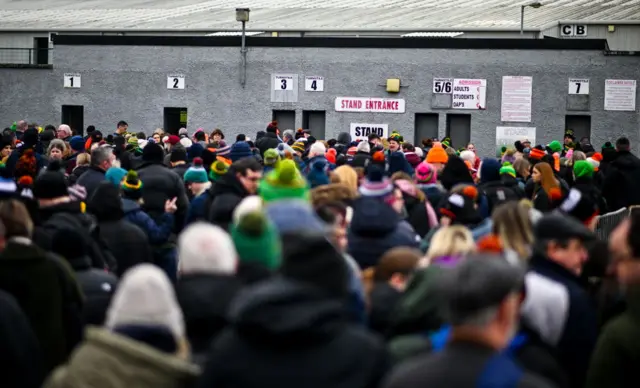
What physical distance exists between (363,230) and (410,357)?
9.43 ft

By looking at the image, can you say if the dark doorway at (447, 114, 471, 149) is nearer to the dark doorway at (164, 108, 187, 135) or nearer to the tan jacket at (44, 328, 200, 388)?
the dark doorway at (164, 108, 187, 135)

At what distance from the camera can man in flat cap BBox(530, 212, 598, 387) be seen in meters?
7.05

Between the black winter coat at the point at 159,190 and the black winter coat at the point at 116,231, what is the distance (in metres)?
2.11

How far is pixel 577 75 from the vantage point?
114 feet

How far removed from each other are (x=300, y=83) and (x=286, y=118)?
103 centimetres

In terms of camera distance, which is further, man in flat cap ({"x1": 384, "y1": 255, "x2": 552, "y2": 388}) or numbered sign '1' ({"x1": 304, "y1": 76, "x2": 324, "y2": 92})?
numbered sign '1' ({"x1": 304, "y1": 76, "x2": 324, "y2": 92})

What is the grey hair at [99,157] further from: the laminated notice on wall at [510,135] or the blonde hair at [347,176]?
the laminated notice on wall at [510,135]

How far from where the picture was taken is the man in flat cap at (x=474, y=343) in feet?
15.4

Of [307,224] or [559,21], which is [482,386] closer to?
[307,224]

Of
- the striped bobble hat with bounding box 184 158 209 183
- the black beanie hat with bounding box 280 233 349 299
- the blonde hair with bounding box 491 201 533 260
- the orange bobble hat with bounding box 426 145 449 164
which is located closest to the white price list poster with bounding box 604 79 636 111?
the orange bobble hat with bounding box 426 145 449 164

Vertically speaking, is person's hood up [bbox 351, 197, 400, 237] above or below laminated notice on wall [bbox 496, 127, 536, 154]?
above

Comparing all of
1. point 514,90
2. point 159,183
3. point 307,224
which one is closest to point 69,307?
point 307,224

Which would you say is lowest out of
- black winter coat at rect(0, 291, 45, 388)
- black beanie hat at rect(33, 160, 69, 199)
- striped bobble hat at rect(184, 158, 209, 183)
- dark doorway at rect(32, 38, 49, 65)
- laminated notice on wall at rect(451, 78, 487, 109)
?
black winter coat at rect(0, 291, 45, 388)

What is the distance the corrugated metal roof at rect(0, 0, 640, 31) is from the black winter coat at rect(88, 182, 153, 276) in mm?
31348
